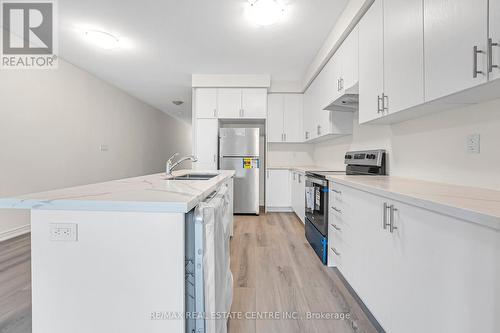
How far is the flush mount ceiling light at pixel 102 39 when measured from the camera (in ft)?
9.18

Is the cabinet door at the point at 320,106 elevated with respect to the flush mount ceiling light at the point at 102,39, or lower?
lower

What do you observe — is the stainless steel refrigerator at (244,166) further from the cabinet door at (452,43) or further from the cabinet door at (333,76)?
the cabinet door at (452,43)

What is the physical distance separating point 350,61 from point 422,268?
1988mm

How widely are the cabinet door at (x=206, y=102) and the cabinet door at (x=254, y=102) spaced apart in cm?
52

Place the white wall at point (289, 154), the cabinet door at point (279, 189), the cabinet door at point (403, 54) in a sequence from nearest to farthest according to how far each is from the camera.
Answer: the cabinet door at point (403, 54) → the cabinet door at point (279, 189) → the white wall at point (289, 154)

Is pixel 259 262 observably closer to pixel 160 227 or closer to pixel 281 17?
pixel 160 227

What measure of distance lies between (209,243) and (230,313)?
0.91 meters

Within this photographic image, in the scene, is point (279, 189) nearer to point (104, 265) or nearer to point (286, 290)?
point (286, 290)

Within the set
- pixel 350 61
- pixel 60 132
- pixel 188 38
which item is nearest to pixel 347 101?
pixel 350 61

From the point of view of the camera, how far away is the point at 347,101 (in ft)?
8.87

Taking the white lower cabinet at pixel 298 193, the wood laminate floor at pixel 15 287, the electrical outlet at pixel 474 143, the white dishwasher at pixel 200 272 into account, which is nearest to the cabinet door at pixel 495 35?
the electrical outlet at pixel 474 143

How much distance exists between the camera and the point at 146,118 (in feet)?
20.8

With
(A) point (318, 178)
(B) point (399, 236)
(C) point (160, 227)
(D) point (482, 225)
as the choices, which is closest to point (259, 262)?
(A) point (318, 178)

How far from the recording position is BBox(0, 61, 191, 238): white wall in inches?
113
